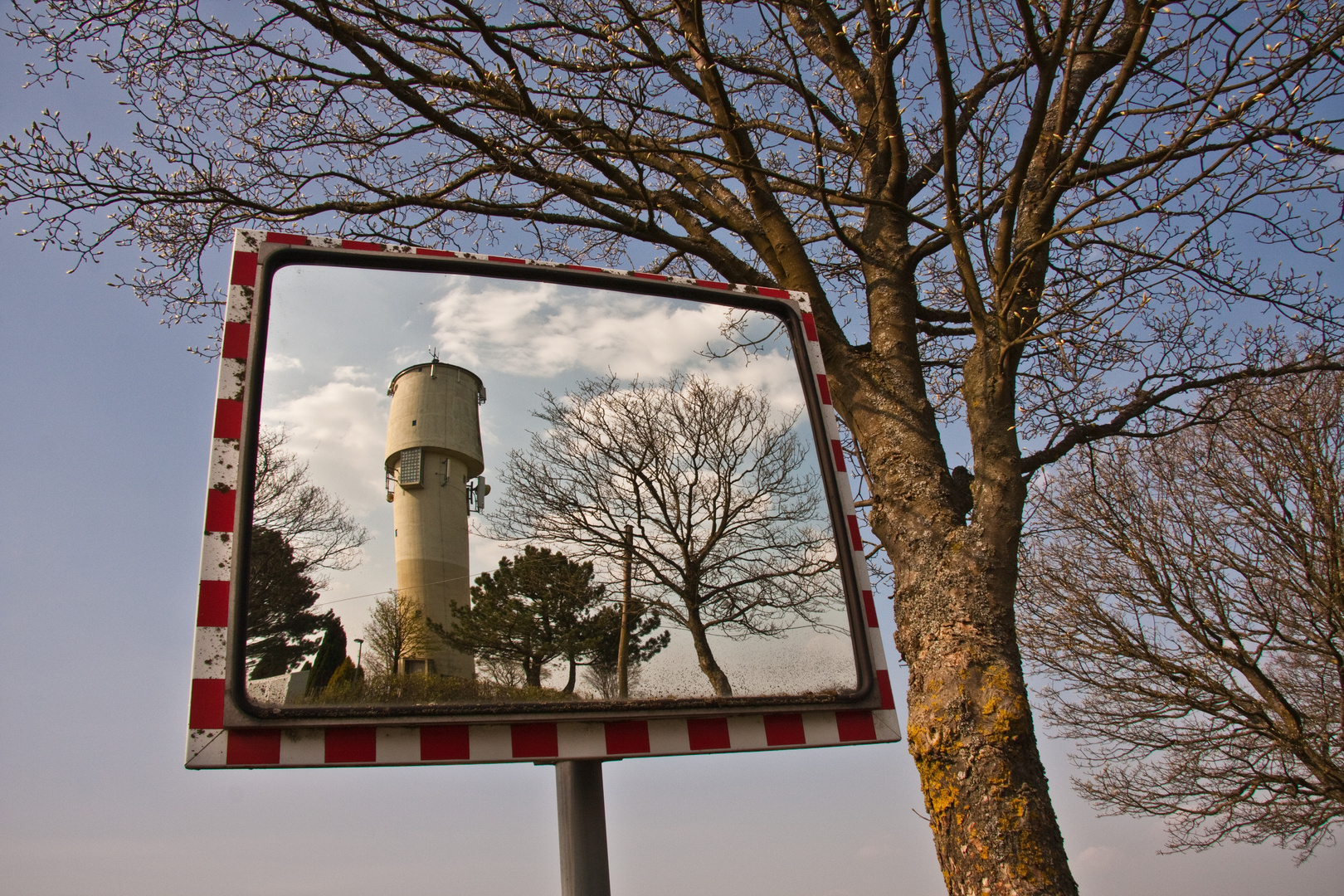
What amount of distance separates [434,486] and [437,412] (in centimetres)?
17

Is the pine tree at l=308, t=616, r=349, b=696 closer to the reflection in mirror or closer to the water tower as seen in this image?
the reflection in mirror

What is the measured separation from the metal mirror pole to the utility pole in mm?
177

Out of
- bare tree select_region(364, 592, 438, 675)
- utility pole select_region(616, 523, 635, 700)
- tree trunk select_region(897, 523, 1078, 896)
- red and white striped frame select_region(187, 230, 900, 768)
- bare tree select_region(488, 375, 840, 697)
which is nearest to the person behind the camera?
red and white striped frame select_region(187, 230, 900, 768)

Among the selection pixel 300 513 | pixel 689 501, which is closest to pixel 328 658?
pixel 300 513

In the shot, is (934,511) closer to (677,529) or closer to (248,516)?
(677,529)

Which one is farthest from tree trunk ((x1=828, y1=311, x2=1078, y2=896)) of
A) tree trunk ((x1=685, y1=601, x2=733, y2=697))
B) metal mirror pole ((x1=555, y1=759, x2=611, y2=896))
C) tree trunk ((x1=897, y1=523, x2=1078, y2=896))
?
metal mirror pole ((x1=555, y1=759, x2=611, y2=896))

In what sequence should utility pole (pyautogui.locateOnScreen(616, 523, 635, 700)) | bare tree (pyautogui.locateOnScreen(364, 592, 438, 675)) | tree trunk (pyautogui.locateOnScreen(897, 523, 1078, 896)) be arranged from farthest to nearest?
tree trunk (pyautogui.locateOnScreen(897, 523, 1078, 896)), utility pole (pyautogui.locateOnScreen(616, 523, 635, 700)), bare tree (pyautogui.locateOnScreen(364, 592, 438, 675))

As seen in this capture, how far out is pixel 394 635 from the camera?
1772mm

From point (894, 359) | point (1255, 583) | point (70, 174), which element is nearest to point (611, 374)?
point (894, 359)

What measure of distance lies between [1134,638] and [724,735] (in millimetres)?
13265

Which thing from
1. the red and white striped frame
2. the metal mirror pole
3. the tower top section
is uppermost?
the tower top section

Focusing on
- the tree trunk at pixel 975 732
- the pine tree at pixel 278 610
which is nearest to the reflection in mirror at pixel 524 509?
the pine tree at pixel 278 610

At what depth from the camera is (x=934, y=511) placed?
137 inches

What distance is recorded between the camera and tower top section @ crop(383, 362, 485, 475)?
190 centimetres
